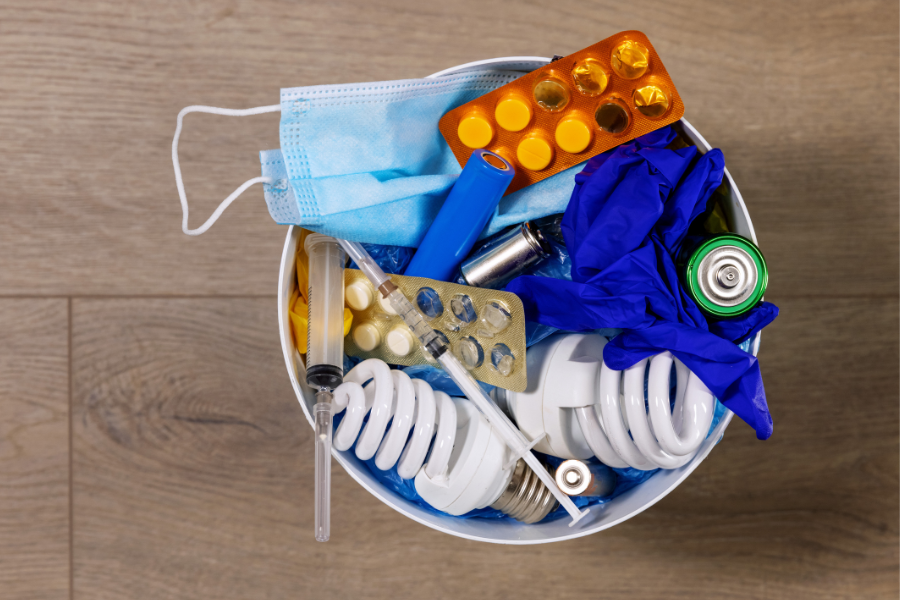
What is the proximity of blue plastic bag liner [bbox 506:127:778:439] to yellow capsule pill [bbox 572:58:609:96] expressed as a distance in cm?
6

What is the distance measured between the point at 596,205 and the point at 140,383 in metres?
0.56

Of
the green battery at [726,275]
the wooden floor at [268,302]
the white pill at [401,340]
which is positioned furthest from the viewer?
the wooden floor at [268,302]

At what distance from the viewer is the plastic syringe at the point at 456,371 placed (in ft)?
1.97

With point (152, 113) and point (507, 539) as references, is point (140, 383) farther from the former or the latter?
point (507, 539)

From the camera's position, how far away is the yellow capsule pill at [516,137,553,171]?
626mm

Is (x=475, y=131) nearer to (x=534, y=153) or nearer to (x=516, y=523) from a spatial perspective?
(x=534, y=153)

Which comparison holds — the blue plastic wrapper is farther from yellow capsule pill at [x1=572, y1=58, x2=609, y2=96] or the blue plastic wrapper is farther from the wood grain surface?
the wood grain surface

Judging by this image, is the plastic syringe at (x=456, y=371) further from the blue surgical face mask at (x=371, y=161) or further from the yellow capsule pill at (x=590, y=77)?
the yellow capsule pill at (x=590, y=77)

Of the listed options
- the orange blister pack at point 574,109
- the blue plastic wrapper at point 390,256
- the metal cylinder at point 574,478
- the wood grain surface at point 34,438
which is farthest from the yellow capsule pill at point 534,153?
the wood grain surface at point 34,438

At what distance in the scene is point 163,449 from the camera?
0.80 meters

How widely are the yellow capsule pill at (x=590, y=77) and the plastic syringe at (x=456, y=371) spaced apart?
25 cm

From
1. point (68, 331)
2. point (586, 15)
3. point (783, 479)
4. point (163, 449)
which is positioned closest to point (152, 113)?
point (68, 331)

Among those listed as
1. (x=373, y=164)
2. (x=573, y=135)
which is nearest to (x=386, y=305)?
(x=373, y=164)

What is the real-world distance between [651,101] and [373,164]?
0.26 m
